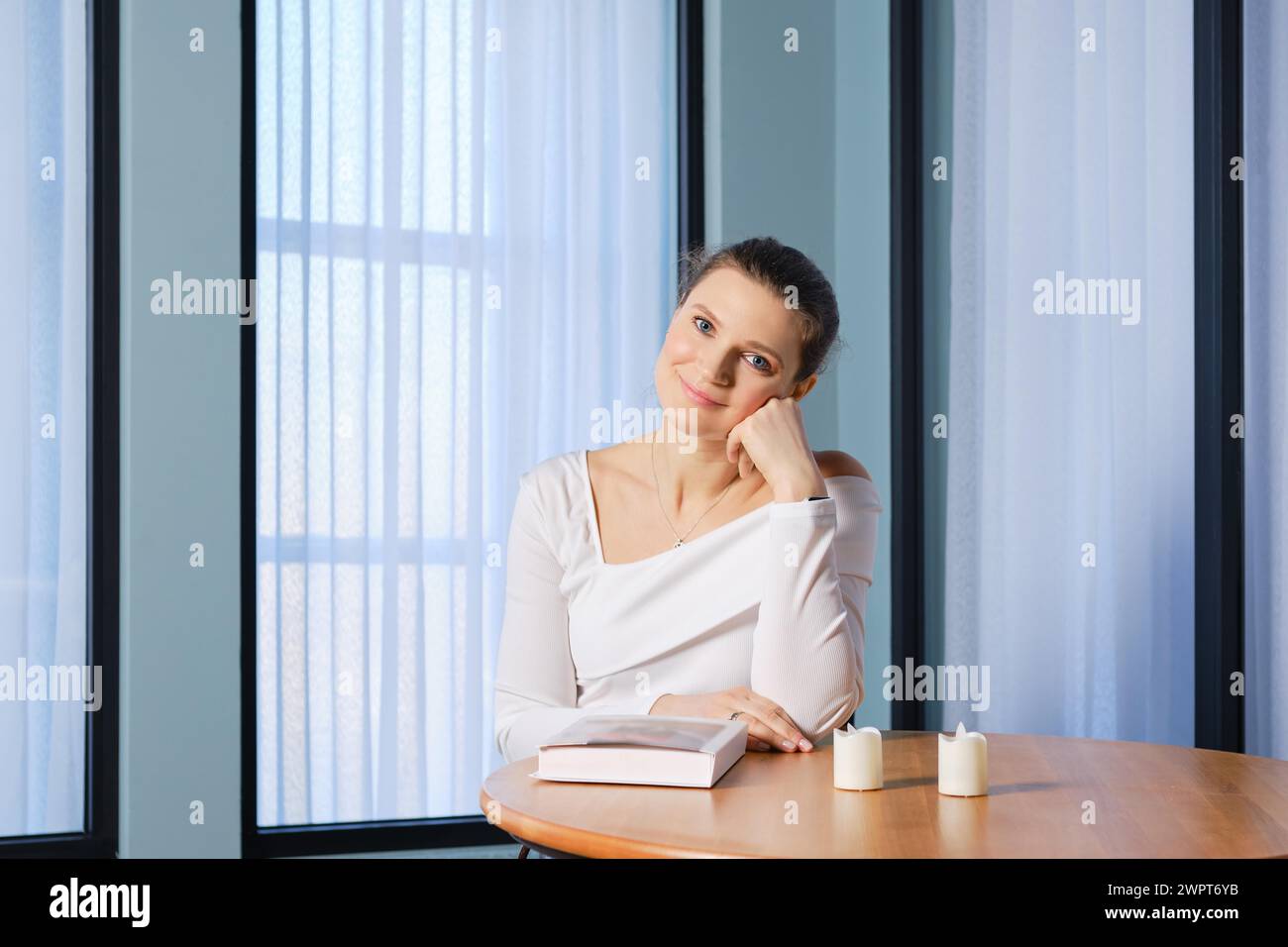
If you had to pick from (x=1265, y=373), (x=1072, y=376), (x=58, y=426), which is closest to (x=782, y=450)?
(x=1265, y=373)

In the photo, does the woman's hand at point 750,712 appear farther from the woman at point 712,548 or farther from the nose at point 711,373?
the nose at point 711,373

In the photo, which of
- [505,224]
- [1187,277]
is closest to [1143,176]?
[1187,277]

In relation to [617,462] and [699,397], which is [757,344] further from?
[617,462]

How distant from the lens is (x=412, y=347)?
2.98m

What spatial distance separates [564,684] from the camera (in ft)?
5.90

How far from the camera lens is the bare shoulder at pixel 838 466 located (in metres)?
1.95

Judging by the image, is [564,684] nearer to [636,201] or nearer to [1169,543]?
[1169,543]

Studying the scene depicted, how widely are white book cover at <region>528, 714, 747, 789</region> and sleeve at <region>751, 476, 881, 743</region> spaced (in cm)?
30

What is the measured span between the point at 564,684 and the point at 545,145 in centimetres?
180

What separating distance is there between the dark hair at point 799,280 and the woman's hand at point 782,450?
14cm

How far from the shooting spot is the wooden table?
3.34ft

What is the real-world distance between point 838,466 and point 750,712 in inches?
22.4

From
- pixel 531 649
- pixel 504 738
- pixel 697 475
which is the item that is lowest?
pixel 504 738

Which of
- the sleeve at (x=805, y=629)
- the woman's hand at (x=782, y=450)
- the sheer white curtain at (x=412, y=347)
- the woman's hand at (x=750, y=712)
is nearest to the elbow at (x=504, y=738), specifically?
the woman's hand at (x=750, y=712)
